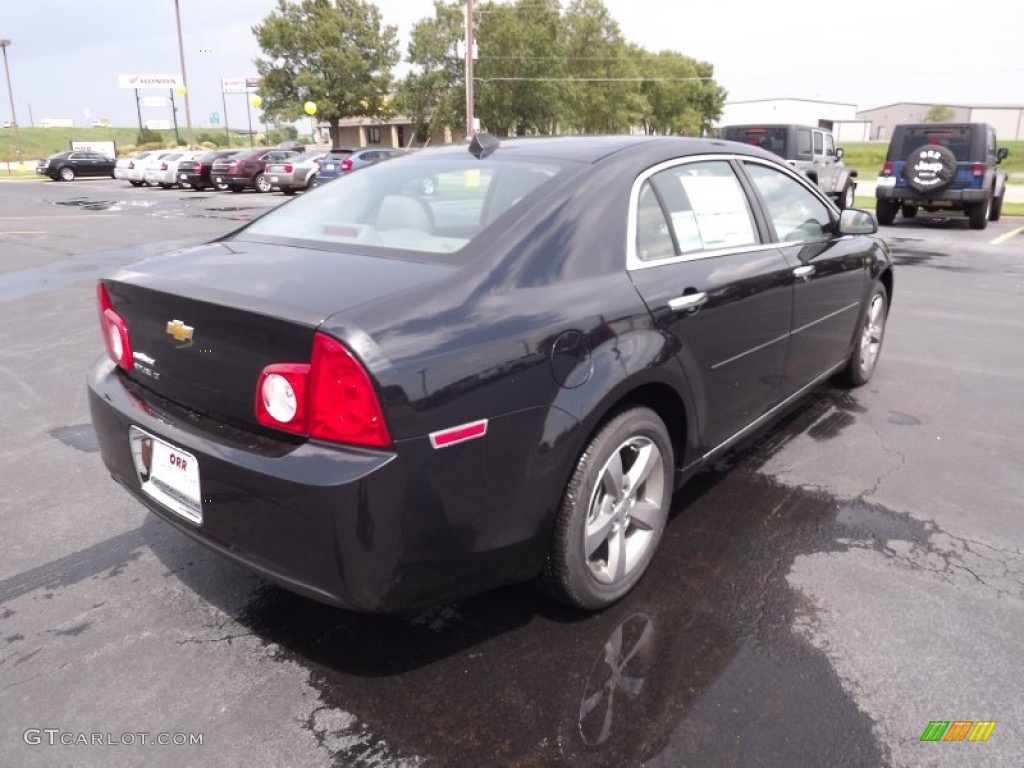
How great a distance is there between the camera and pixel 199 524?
2.37 metres

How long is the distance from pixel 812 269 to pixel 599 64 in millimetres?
60409

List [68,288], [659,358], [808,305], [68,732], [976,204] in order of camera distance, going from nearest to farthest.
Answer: [68,732], [659,358], [808,305], [68,288], [976,204]

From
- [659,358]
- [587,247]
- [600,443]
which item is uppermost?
[587,247]

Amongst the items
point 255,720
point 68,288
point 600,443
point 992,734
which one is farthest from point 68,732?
point 68,288

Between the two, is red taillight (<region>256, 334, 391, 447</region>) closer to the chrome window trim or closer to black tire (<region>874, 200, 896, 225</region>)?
the chrome window trim

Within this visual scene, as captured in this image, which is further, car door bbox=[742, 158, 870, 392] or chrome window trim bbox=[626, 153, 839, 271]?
car door bbox=[742, 158, 870, 392]

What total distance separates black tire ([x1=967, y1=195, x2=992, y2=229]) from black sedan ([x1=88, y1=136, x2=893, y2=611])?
13.7 m

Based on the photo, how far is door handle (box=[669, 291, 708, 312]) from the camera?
2.82 meters

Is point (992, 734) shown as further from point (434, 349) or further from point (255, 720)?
point (255, 720)

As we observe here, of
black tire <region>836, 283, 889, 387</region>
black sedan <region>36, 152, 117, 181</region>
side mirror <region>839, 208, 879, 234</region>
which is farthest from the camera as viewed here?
black sedan <region>36, 152, 117, 181</region>

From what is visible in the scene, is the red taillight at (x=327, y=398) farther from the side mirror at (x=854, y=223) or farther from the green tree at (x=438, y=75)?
the green tree at (x=438, y=75)

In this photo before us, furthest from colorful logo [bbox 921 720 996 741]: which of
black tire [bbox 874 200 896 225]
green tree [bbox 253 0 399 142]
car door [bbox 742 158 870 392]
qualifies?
green tree [bbox 253 0 399 142]

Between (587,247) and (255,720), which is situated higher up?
(587,247)

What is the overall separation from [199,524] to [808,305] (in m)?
2.99
